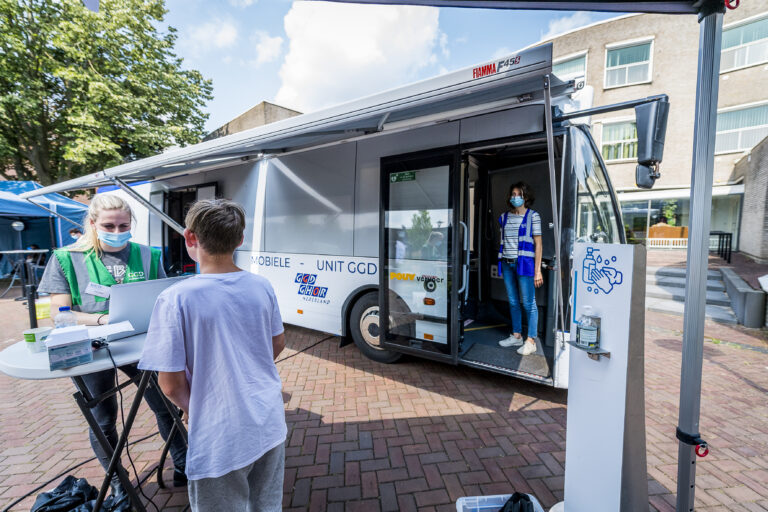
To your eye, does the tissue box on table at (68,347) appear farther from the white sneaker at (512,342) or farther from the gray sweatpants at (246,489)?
the white sneaker at (512,342)

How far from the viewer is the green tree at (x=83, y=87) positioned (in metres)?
10.4

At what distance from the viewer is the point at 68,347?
159 cm

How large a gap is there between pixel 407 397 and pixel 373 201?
228 cm

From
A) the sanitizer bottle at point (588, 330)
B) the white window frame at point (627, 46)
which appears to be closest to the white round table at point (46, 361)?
the sanitizer bottle at point (588, 330)

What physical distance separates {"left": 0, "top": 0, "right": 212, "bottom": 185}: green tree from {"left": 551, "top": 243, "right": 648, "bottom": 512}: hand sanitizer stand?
543 inches

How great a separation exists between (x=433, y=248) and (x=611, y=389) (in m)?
2.21

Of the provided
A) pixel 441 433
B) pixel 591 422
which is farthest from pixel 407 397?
pixel 591 422

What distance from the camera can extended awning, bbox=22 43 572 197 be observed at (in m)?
1.85

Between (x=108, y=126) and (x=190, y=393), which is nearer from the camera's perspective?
(x=190, y=393)

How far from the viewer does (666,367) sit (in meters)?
4.41

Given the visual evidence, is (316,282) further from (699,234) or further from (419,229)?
(699,234)

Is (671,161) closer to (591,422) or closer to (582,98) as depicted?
(582,98)

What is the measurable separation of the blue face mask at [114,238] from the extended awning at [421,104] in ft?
4.69

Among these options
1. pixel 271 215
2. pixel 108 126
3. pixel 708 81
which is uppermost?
pixel 108 126
